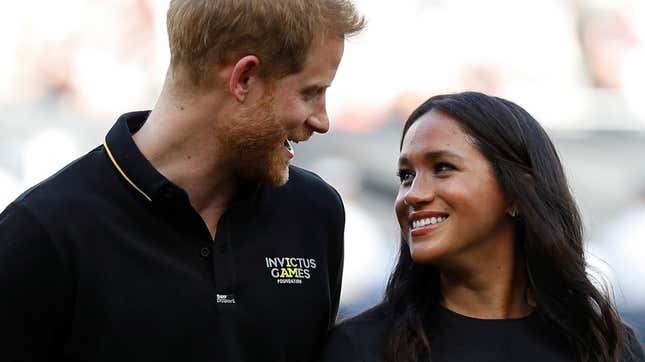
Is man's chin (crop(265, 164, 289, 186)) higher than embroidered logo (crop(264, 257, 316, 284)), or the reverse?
man's chin (crop(265, 164, 289, 186))

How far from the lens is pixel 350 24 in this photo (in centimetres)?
254

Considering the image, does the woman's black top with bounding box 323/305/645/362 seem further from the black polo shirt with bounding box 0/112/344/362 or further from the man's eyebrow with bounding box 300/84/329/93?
the man's eyebrow with bounding box 300/84/329/93

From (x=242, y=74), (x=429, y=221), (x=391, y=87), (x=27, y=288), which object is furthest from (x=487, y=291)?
(x=391, y=87)

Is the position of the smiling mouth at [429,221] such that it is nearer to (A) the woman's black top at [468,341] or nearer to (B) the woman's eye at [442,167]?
(B) the woman's eye at [442,167]

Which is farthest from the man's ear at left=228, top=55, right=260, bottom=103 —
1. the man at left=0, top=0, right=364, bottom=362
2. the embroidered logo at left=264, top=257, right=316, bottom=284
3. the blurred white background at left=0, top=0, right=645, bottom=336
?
the blurred white background at left=0, top=0, right=645, bottom=336

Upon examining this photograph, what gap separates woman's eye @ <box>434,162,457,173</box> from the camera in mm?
2527

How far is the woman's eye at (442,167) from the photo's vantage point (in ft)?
8.29

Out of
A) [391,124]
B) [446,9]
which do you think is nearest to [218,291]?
[391,124]

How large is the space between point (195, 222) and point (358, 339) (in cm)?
42

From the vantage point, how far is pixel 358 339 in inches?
99.4

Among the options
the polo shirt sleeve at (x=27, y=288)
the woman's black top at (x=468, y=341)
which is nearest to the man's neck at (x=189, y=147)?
the polo shirt sleeve at (x=27, y=288)

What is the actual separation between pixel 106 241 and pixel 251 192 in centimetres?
36

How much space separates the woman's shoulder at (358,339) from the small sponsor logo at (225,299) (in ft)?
0.85

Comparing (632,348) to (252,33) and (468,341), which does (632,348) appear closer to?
(468,341)
